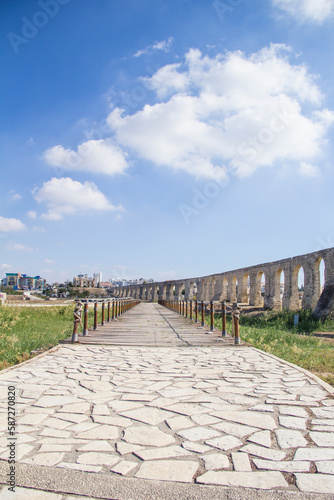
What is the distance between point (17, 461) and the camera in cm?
245

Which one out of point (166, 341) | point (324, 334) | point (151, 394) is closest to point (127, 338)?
point (166, 341)

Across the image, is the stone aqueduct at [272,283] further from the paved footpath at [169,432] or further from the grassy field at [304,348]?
→ the paved footpath at [169,432]

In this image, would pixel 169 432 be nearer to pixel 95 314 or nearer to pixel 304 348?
pixel 304 348

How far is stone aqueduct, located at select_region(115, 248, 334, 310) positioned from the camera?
2106 cm

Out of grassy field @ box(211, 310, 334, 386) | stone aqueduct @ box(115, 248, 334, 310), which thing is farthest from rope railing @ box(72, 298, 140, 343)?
stone aqueduct @ box(115, 248, 334, 310)

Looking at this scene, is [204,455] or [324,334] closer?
[204,455]

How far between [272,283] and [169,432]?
965 inches

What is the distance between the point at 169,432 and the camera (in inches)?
118

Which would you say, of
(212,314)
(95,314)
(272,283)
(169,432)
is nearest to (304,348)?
(212,314)

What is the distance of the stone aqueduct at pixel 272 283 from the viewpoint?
21.1 m

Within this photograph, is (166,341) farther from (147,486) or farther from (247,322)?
(247,322)

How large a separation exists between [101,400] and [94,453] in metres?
1.34

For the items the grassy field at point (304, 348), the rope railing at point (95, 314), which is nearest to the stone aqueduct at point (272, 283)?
the grassy field at point (304, 348)

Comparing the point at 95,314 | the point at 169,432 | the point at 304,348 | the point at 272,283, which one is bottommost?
the point at 304,348
